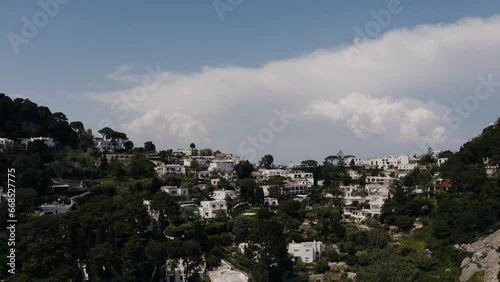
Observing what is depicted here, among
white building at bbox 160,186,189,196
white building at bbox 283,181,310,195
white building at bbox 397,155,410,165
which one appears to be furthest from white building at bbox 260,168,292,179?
white building at bbox 397,155,410,165

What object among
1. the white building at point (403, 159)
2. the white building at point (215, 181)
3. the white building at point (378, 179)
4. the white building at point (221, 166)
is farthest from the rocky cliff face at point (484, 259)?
the white building at point (403, 159)

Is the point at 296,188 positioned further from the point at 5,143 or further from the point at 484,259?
the point at 5,143

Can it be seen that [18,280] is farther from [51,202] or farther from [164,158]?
[164,158]

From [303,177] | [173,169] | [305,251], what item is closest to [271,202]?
[173,169]

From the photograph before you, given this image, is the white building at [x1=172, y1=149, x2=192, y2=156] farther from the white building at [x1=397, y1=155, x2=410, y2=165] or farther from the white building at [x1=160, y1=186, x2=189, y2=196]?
the white building at [x1=397, y1=155, x2=410, y2=165]

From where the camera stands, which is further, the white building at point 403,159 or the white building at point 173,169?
the white building at point 403,159

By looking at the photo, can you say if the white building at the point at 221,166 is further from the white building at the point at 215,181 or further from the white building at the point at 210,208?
the white building at the point at 210,208

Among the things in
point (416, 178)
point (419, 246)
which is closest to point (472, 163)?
point (416, 178)
